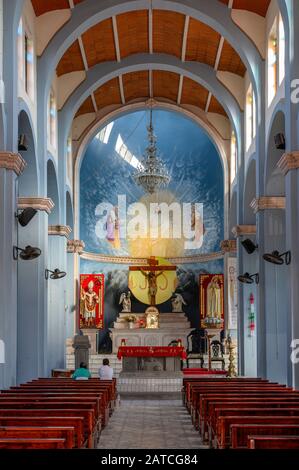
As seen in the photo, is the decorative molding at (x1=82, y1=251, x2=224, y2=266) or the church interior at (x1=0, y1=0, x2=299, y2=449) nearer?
the church interior at (x1=0, y1=0, x2=299, y2=449)

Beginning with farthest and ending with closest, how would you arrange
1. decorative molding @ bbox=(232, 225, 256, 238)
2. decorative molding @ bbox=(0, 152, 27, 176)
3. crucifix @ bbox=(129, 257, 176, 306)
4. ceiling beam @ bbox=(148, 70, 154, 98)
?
crucifix @ bbox=(129, 257, 176, 306), ceiling beam @ bbox=(148, 70, 154, 98), decorative molding @ bbox=(232, 225, 256, 238), decorative molding @ bbox=(0, 152, 27, 176)

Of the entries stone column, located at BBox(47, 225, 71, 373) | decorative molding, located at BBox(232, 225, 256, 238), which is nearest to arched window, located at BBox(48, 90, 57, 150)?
stone column, located at BBox(47, 225, 71, 373)

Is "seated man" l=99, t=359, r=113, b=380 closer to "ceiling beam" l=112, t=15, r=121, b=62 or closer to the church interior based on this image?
the church interior

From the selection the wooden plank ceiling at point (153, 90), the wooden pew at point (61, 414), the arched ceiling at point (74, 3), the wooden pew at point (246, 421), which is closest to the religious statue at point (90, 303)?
the wooden plank ceiling at point (153, 90)

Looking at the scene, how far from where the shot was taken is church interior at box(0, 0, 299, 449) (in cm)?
1355

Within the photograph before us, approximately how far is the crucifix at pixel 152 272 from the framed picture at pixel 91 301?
5.20ft

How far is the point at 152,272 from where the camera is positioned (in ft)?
103

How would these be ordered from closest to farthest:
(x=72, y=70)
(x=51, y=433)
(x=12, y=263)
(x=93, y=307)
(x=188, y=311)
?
(x=51, y=433) → (x=12, y=263) → (x=72, y=70) → (x=93, y=307) → (x=188, y=311)

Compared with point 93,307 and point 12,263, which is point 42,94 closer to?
point 12,263

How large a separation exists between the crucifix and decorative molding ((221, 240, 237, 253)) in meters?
2.23

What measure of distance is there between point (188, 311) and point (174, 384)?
11.1 metres

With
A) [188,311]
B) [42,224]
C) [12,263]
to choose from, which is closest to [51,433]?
[12,263]

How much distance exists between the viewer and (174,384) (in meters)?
22.2

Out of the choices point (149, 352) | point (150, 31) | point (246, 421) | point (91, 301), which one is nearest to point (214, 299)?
point (91, 301)
